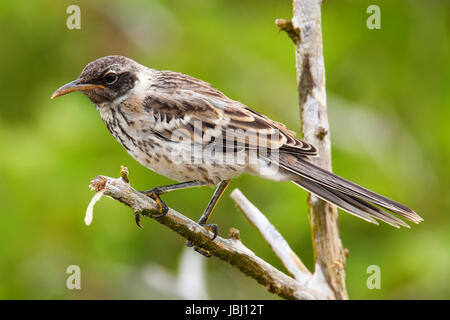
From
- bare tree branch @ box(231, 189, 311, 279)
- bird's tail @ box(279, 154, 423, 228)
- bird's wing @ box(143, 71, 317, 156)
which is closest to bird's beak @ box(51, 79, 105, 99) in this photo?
bird's wing @ box(143, 71, 317, 156)

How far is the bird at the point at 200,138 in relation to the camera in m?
4.26

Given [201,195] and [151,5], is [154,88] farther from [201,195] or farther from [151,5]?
[151,5]

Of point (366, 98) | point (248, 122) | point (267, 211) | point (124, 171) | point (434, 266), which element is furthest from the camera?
point (366, 98)

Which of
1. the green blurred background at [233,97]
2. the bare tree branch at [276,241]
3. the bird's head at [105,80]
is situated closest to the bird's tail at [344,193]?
the bare tree branch at [276,241]

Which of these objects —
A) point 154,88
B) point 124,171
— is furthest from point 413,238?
point 124,171

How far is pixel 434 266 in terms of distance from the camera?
5430mm

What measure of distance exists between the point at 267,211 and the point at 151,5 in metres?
2.52

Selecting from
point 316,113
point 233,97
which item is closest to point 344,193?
point 316,113

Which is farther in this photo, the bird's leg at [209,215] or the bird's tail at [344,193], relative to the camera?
the bird's leg at [209,215]

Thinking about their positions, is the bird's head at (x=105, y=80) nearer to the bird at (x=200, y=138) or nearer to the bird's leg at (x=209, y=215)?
the bird at (x=200, y=138)

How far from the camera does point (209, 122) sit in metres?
4.37

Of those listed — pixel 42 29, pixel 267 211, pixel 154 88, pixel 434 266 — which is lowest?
pixel 434 266

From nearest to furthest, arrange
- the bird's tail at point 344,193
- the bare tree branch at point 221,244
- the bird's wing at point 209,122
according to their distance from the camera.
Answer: the bare tree branch at point 221,244, the bird's tail at point 344,193, the bird's wing at point 209,122

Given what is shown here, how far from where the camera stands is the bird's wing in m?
4.31
